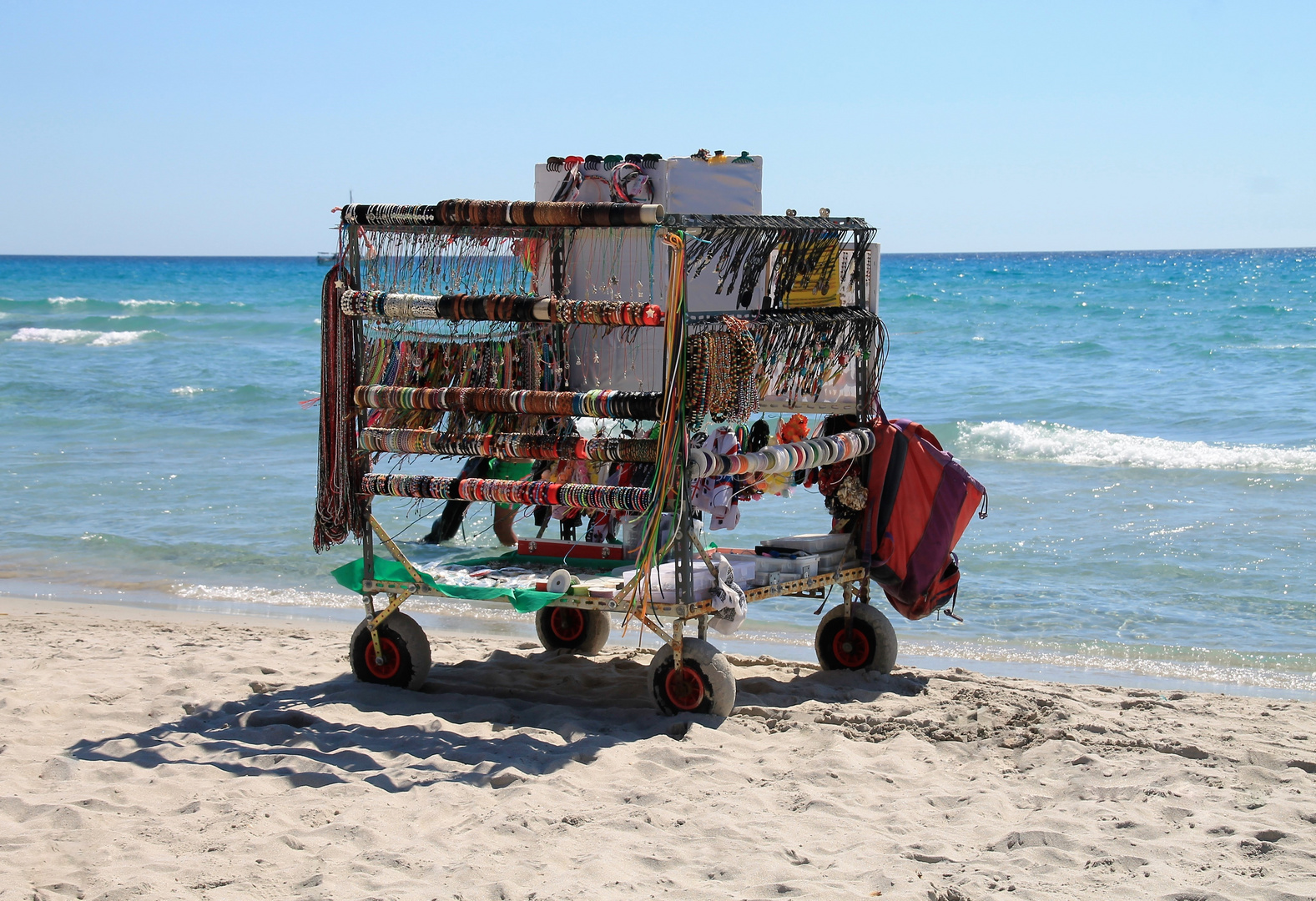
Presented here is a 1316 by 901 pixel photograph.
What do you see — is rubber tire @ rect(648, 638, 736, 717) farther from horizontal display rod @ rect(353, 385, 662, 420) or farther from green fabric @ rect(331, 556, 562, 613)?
horizontal display rod @ rect(353, 385, 662, 420)

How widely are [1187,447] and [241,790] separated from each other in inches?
489

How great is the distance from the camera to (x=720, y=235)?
18.1 ft

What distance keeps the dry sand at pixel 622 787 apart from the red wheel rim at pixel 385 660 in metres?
0.10

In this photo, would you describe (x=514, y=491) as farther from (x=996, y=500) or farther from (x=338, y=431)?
(x=996, y=500)

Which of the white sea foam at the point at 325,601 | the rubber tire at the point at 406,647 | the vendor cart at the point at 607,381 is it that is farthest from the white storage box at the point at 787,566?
the white sea foam at the point at 325,601

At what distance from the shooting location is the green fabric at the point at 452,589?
5.33 m

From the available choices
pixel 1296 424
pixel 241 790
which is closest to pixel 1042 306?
pixel 1296 424

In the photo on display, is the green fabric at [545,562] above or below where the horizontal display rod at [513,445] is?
below

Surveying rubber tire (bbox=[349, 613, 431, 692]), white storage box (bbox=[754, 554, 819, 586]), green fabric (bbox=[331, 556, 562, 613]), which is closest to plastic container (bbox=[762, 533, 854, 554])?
white storage box (bbox=[754, 554, 819, 586])

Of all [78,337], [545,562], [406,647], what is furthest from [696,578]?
[78,337]

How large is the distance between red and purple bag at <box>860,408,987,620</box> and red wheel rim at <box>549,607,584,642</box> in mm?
1590

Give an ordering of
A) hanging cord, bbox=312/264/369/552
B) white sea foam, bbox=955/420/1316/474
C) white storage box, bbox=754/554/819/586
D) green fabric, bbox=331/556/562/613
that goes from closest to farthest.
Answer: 1. green fabric, bbox=331/556/562/613
2. hanging cord, bbox=312/264/369/552
3. white storage box, bbox=754/554/819/586
4. white sea foam, bbox=955/420/1316/474

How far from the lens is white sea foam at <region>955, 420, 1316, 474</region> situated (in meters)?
Result: 13.6

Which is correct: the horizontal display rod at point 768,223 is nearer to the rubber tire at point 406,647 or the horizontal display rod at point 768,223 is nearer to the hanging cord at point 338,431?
the hanging cord at point 338,431
